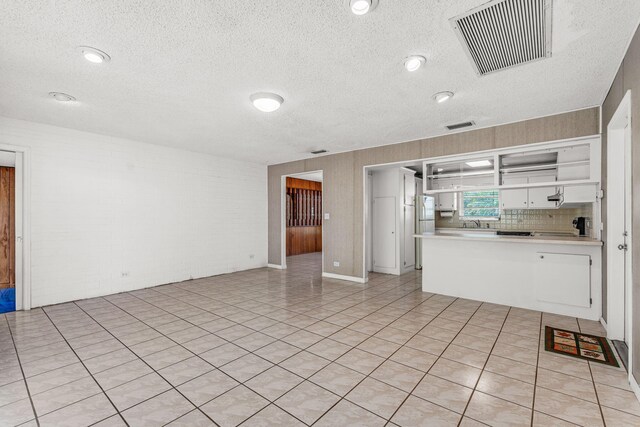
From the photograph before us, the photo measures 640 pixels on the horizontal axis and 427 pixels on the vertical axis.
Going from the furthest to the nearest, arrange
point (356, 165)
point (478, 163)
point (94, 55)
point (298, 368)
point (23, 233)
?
point (356, 165)
point (478, 163)
point (23, 233)
point (298, 368)
point (94, 55)

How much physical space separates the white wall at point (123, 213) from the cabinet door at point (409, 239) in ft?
12.7

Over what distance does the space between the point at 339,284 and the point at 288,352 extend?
296 cm

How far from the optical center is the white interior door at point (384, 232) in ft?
21.6

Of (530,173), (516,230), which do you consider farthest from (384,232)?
(530,173)

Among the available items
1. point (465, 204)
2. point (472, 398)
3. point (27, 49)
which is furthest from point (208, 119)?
point (465, 204)

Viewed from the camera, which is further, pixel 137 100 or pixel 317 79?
pixel 137 100

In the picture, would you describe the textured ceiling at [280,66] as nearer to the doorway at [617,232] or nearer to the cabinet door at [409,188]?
the doorway at [617,232]

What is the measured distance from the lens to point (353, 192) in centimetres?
604

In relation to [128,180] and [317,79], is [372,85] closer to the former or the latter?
[317,79]

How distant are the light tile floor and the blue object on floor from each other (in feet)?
1.71

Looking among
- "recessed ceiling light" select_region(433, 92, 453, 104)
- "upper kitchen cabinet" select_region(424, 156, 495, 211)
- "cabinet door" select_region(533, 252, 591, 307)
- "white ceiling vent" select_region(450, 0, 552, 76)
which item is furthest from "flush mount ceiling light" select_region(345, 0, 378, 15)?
"cabinet door" select_region(533, 252, 591, 307)

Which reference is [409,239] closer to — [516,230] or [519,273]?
[516,230]

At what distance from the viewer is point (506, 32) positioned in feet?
7.05

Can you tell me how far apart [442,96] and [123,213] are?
546 centimetres
